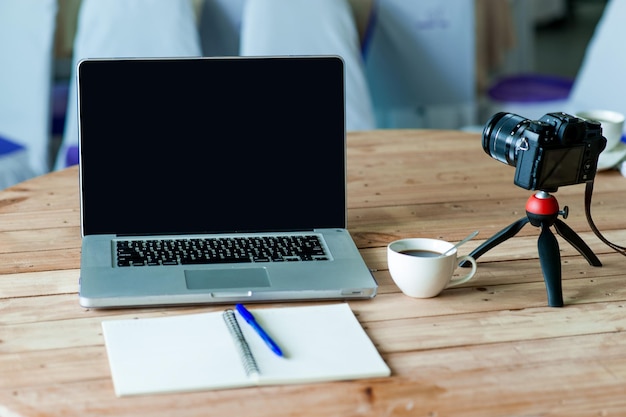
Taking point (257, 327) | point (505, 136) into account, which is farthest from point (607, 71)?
point (257, 327)

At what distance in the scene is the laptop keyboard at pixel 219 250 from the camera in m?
1.15

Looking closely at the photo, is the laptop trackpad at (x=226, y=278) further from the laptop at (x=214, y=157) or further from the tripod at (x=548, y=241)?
the tripod at (x=548, y=241)

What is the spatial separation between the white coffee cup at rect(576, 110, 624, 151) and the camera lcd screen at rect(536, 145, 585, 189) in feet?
1.76

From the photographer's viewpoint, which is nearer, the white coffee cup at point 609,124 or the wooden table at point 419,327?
the wooden table at point 419,327

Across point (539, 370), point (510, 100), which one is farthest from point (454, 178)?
point (510, 100)

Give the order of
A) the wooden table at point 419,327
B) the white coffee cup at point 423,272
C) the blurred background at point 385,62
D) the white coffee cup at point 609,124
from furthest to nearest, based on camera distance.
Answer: the blurred background at point 385,62 < the white coffee cup at point 609,124 < the white coffee cup at point 423,272 < the wooden table at point 419,327

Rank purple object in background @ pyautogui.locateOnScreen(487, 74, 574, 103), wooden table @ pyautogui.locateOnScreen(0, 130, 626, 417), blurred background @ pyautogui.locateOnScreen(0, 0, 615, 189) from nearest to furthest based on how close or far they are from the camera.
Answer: wooden table @ pyautogui.locateOnScreen(0, 130, 626, 417) < blurred background @ pyautogui.locateOnScreen(0, 0, 615, 189) < purple object in background @ pyautogui.locateOnScreen(487, 74, 574, 103)

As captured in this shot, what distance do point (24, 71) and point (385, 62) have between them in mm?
1235

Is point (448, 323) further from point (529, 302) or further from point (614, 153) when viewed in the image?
point (614, 153)

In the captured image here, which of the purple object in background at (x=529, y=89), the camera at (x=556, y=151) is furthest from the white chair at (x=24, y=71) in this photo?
the camera at (x=556, y=151)

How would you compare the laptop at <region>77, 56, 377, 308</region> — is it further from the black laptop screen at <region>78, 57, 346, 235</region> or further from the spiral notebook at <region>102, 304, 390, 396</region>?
the spiral notebook at <region>102, 304, 390, 396</region>

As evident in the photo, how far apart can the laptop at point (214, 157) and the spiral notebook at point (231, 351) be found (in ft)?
0.56

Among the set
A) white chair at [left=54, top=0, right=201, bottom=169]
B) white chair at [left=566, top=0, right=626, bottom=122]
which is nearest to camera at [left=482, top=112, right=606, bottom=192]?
white chair at [left=566, top=0, right=626, bottom=122]

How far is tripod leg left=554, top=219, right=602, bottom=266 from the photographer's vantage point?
1.18m
